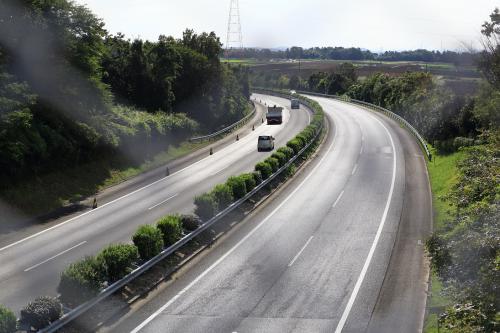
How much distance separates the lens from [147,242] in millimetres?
24250

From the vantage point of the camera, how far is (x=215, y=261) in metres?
26.5

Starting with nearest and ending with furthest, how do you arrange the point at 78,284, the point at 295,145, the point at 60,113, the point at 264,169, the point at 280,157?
1. the point at 78,284
2. the point at 264,169
3. the point at 60,113
4. the point at 280,157
5. the point at 295,145

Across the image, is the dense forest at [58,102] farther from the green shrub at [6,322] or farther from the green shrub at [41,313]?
the green shrub at [6,322]

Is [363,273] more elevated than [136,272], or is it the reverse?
[136,272]

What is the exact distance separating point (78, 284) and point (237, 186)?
16.7m

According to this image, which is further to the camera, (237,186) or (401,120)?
(401,120)

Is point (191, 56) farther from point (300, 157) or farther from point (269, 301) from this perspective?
point (269, 301)

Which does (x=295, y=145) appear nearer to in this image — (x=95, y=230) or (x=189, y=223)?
(x=95, y=230)

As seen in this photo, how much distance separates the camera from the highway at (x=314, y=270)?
65.1 feet

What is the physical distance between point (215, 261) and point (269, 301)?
5.58 m

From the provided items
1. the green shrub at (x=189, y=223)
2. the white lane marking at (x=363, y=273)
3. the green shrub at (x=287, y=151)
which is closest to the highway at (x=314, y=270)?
the white lane marking at (x=363, y=273)

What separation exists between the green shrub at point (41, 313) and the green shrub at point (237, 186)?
17.5 meters

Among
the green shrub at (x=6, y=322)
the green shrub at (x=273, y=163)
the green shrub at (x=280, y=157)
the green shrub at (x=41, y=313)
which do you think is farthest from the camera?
the green shrub at (x=280, y=157)

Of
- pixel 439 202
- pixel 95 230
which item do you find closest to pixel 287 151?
pixel 439 202
